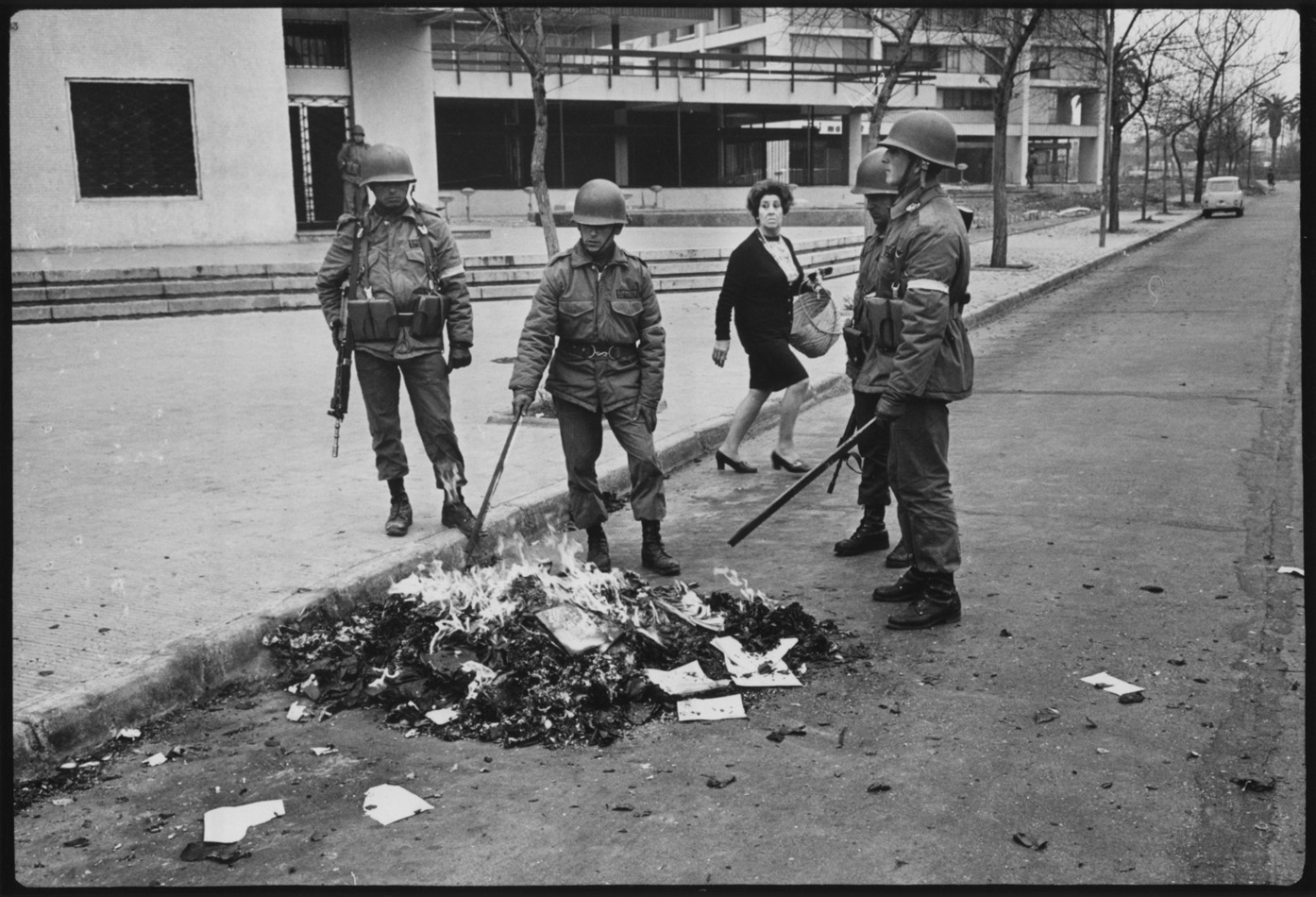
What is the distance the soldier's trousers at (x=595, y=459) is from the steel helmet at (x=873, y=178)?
5.34 ft

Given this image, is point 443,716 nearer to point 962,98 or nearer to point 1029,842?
point 1029,842

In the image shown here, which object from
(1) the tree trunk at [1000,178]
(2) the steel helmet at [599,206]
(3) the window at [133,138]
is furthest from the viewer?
(1) the tree trunk at [1000,178]

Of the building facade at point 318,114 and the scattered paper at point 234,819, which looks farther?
the building facade at point 318,114

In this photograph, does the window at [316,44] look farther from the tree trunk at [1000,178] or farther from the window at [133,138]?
the tree trunk at [1000,178]

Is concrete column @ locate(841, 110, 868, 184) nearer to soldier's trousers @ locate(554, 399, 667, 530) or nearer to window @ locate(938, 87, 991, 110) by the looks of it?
window @ locate(938, 87, 991, 110)

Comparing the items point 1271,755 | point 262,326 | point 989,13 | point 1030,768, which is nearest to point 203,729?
point 1030,768

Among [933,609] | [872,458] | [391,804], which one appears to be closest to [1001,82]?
[872,458]

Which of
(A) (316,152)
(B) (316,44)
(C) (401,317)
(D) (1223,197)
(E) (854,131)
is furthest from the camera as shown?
(E) (854,131)

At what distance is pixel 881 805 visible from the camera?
3.63 metres

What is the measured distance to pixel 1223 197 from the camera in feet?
150

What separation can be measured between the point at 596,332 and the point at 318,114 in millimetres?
21770

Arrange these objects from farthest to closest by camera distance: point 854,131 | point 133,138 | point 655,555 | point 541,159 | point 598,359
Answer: point 854,131, point 133,138, point 541,159, point 655,555, point 598,359

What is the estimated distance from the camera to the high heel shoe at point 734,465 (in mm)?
8242

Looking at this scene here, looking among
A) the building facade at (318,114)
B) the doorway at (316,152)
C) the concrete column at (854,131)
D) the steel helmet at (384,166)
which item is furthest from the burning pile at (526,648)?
the concrete column at (854,131)
